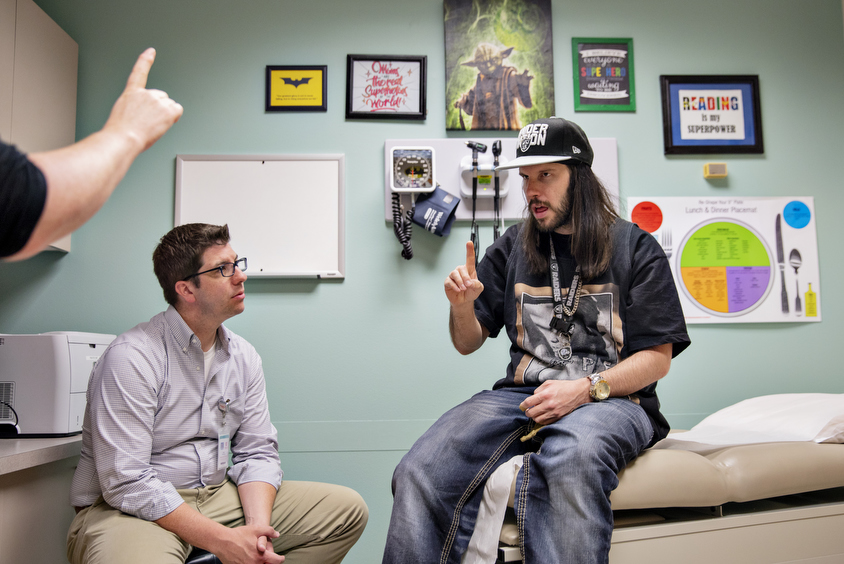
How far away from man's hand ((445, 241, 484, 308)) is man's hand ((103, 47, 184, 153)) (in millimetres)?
849

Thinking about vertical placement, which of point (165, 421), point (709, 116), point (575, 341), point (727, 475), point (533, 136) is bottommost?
point (727, 475)

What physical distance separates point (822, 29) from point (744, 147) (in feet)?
2.37

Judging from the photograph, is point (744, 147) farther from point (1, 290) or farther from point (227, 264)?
point (1, 290)

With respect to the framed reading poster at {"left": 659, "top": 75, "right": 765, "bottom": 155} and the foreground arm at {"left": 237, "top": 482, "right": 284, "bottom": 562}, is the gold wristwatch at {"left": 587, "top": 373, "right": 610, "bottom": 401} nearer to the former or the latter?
the foreground arm at {"left": 237, "top": 482, "right": 284, "bottom": 562}

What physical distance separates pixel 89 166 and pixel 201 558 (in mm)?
1109

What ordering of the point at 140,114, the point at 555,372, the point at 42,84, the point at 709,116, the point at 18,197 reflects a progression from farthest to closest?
the point at 709,116
the point at 42,84
the point at 555,372
the point at 140,114
the point at 18,197

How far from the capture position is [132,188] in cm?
238

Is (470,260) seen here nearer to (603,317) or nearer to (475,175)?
(603,317)

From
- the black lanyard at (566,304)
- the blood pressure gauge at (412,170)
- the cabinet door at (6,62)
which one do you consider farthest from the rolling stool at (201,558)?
the cabinet door at (6,62)

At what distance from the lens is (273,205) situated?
2.39m

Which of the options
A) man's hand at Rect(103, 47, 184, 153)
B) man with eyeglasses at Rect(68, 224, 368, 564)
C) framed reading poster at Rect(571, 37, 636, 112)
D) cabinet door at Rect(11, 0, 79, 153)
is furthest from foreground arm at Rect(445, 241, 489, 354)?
cabinet door at Rect(11, 0, 79, 153)

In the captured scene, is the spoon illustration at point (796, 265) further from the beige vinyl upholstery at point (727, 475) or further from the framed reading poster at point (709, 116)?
the beige vinyl upholstery at point (727, 475)

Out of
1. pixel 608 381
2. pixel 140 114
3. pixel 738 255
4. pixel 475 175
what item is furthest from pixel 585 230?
pixel 738 255

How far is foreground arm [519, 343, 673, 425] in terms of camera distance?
1.42 m
